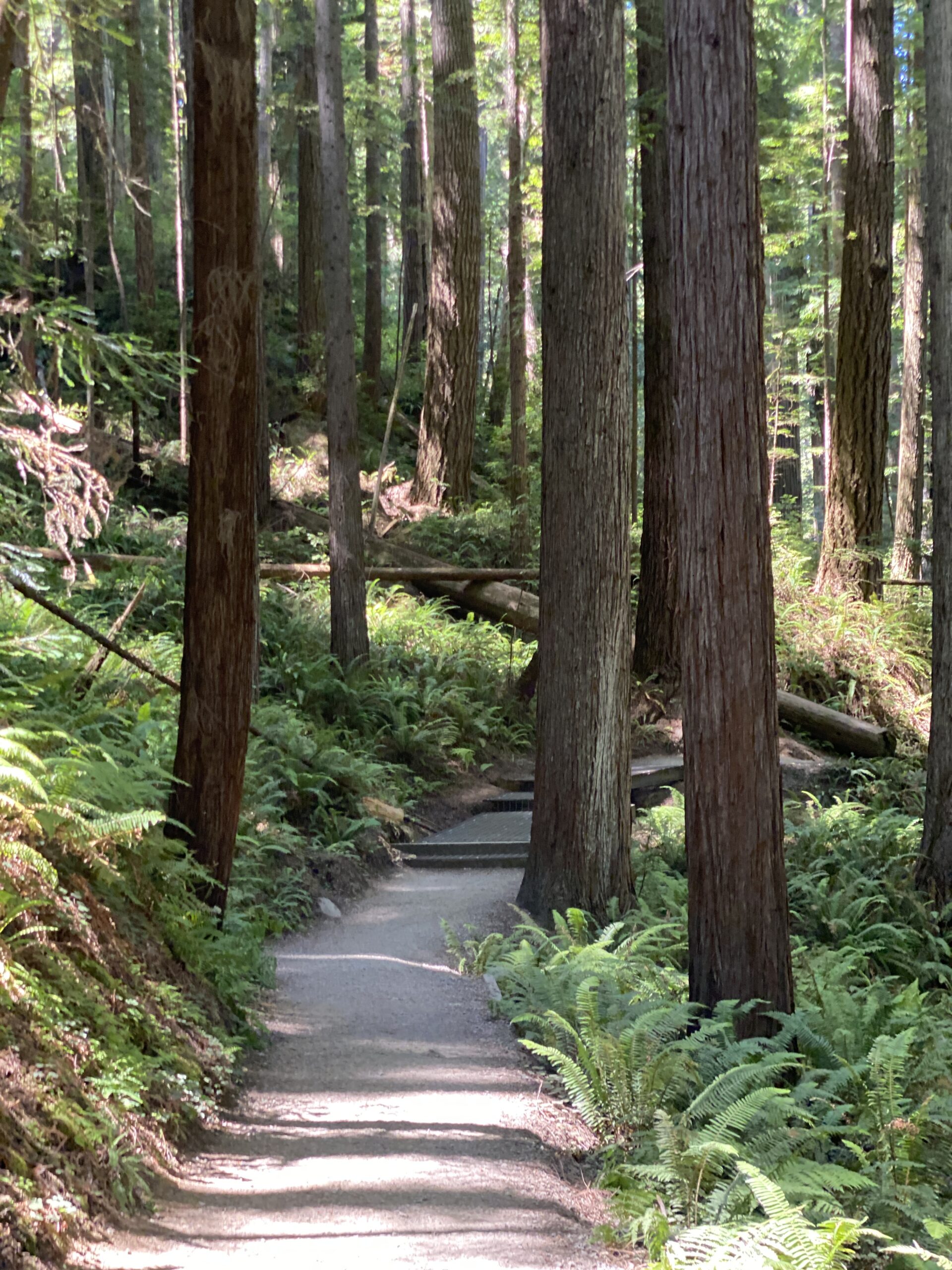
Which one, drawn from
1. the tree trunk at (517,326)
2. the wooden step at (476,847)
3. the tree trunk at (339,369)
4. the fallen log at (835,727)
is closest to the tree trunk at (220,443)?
the wooden step at (476,847)

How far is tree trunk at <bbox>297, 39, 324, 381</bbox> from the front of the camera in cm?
2308

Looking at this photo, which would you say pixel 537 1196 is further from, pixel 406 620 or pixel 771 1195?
pixel 406 620

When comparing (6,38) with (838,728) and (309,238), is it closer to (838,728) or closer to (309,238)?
(838,728)

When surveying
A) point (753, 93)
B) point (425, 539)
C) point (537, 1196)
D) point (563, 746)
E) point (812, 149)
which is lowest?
point (537, 1196)

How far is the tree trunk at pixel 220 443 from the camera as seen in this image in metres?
5.61

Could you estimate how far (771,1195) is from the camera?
361 centimetres

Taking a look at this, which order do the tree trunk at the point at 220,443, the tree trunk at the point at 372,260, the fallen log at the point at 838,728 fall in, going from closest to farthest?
the tree trunk at the point at 220,443 < the fallen log at the point at 838,728 < the tree trunk at the point at 372,260

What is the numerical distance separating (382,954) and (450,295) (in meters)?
15.5

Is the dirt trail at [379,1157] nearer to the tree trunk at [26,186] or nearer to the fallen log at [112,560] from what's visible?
the tree trunk at [26,186]

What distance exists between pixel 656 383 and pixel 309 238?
13.4 m

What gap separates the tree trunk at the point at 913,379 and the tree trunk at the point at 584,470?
456 inches

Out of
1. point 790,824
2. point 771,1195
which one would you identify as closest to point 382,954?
point 771,1195

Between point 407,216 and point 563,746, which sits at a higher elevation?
point 407,216

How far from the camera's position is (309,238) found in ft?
77.2
